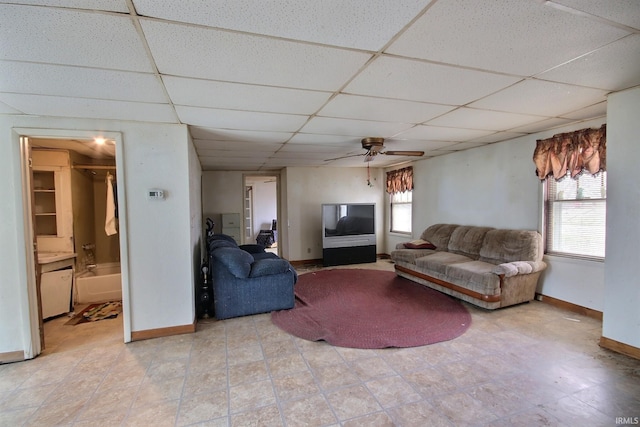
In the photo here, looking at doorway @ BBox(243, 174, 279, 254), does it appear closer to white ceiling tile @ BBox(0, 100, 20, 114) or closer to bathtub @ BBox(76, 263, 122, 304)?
bathtub @ BBox(76, 263, 122, 304)

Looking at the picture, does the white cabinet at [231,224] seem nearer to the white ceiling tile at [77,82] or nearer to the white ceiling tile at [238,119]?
the white ceiling tile at [238,119]

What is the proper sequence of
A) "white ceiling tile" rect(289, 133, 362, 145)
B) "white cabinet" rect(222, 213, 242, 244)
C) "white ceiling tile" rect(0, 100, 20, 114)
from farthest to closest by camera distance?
"white cabinet" rect(222, 213, 242, 244), "white ceiling tile" rect(289, 133, 362, 145), "white ceiling tile" rect(0, 100, 20, 114)

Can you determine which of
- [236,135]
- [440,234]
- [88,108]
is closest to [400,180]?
[440,234]

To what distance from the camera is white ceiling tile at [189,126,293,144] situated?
10.5 ft

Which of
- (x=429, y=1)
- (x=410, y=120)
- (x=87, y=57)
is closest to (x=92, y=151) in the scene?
(x=87, y=57)

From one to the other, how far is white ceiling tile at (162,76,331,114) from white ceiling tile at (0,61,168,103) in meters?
0.14

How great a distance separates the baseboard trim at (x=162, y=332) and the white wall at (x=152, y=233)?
0.04 meters

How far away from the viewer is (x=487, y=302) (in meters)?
3.42

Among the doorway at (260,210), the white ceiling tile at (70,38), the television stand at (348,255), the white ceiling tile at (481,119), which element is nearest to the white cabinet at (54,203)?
the white ceiling tile at (70,38)

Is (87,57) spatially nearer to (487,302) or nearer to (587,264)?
(487,302)

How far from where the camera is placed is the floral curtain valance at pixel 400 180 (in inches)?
241

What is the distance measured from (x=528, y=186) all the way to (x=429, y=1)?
3.63 metres

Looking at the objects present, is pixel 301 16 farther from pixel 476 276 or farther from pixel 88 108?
pixel 476 276

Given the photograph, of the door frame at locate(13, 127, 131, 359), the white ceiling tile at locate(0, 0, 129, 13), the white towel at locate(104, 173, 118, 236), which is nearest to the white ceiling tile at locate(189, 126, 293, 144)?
the door frame at locate(13, 127, 131, 359)
